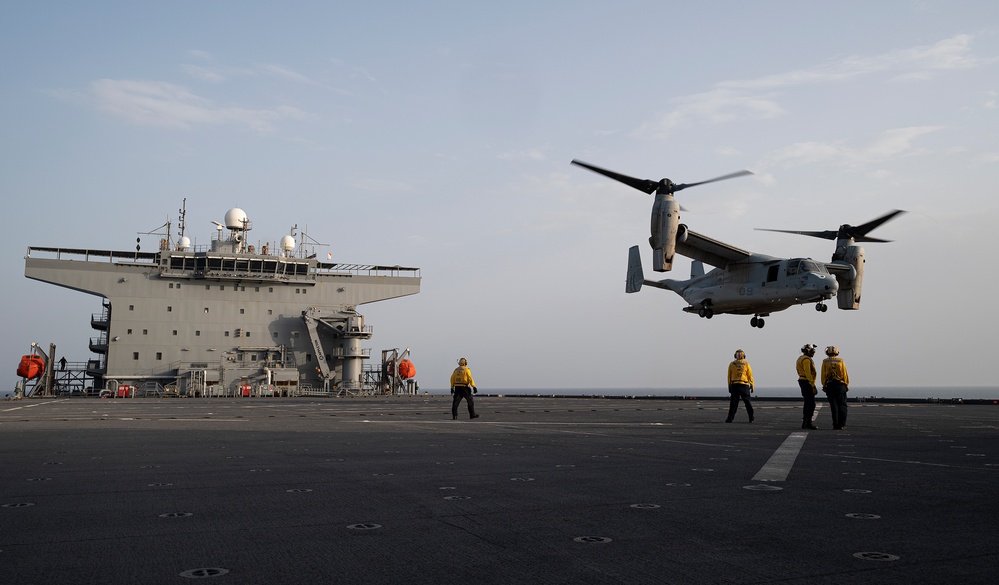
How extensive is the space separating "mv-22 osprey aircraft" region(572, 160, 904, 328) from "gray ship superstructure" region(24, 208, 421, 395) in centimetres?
2992

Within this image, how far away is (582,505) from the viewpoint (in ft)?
19.7

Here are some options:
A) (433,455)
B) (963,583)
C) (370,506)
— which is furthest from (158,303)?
(963,583)

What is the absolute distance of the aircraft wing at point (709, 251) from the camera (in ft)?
124

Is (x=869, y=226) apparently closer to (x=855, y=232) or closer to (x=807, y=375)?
(x=855, y=232)

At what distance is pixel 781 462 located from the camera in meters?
9.20

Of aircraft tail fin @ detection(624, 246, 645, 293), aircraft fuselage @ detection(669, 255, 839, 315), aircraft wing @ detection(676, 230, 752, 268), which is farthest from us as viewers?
aircraft tail fin @ detection(624, 246, 645, 293)

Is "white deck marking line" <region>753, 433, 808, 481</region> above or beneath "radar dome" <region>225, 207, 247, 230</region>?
beneath

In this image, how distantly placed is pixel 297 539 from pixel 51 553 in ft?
4.64

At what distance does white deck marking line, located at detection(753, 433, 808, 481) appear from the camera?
7.78 m

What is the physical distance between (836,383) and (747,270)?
23064 millimetres

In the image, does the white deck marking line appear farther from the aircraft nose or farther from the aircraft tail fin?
the aircraft tail fin

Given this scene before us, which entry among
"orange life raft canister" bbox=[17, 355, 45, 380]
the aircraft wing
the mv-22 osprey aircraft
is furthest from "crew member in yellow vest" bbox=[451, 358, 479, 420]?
"orange life raft canister" bbox=[17, 355, 45, 380]

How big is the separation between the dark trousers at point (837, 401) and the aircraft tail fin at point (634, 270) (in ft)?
101

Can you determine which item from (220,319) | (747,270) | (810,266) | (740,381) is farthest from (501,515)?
(220,319)
